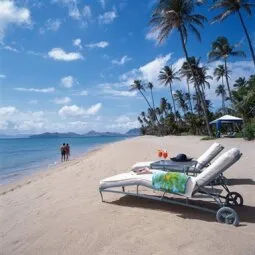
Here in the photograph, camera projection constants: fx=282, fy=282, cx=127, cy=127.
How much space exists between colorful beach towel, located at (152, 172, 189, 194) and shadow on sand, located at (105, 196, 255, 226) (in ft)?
1.52

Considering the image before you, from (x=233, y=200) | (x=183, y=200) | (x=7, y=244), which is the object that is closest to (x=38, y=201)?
(x=7, y=244)

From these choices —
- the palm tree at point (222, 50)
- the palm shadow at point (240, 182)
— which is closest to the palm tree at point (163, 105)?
the palm tree at point (222, 50)

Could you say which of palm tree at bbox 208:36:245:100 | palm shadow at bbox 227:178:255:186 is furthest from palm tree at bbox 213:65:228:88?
palm shadow at bbox 227:178:255:186

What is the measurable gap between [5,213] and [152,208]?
9.81 ft

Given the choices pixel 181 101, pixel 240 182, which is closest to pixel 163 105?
pixel 181 101

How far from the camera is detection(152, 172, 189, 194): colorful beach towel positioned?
4801 mm

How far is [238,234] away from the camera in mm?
3963

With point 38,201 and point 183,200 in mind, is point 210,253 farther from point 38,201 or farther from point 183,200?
point 38,201

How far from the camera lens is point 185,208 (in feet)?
17.3

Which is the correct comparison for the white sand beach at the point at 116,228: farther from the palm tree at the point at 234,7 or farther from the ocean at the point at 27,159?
the palm tree at the point at 234,7

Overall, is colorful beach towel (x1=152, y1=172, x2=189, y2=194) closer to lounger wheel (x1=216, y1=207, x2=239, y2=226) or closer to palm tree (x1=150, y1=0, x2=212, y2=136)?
lounger wheel (x1=216, y1=207, x2=239, y2=226)

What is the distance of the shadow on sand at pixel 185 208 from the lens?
15.6 ft

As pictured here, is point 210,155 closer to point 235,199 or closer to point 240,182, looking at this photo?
point 240,182

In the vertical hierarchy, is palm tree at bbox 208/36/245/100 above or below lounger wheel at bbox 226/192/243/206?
above
